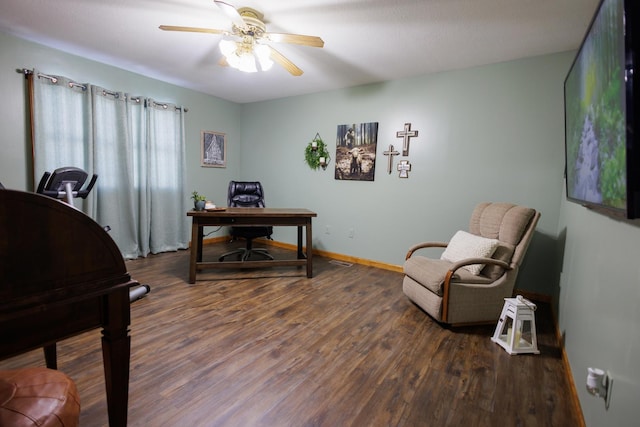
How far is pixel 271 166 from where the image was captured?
5.07 metres

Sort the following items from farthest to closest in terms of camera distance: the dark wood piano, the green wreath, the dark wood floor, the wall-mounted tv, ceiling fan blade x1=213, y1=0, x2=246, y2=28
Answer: the green wreath, ceiling fan blade x1=213, y1=0, x2=246, y2=28, the dark wood floor, the wall-mounted tv, the dark wood piano

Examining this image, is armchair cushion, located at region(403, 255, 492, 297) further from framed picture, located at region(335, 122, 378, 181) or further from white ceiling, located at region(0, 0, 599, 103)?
white ceiling, located at region(0, 0, 599, 103)

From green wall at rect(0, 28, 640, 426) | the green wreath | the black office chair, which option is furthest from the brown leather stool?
the green wreath

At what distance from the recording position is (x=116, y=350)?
3.19 feet

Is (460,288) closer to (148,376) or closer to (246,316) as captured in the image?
(246,316)

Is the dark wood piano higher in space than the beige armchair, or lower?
Answer: higher

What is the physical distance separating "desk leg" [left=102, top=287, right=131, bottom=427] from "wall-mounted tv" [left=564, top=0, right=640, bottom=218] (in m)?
1.58

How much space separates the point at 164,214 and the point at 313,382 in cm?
355

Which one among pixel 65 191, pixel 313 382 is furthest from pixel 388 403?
pixel 65 191

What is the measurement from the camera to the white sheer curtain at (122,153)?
3201 millimetres

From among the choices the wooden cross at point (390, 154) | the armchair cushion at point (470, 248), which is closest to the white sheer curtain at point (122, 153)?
the wooden cross at point (390, 154)

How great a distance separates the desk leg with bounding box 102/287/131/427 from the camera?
931mm

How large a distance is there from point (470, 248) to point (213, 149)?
4.16 metres

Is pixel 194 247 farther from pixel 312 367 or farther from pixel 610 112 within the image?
pixel 610 112
